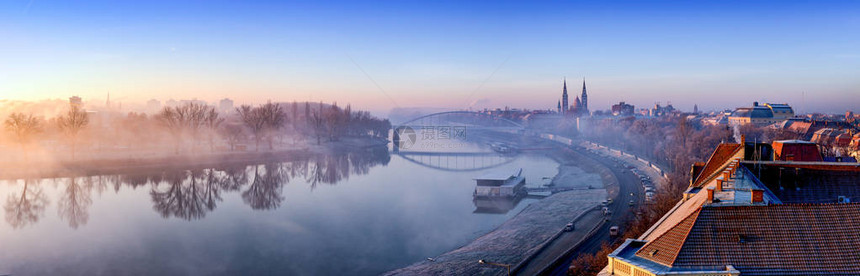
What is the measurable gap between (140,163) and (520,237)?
100ft

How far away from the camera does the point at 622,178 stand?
114 feet

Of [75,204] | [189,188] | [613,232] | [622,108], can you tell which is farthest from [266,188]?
[622,108]

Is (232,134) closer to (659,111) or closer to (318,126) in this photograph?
(318,126)

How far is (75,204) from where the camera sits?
25.9 m

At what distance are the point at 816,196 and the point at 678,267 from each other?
7.04 metres

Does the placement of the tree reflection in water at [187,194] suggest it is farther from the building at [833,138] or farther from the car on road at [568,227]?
the building at [833,138]

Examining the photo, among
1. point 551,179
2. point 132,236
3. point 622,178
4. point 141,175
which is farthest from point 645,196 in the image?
point 141,175

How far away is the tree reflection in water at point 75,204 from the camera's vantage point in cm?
2295

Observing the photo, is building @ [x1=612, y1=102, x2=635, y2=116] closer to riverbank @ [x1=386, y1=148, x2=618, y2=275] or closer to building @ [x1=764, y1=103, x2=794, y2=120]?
building @ [x1=764, y1=103, x2=794, y2=120]

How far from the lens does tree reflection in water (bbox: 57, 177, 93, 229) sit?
904 inches

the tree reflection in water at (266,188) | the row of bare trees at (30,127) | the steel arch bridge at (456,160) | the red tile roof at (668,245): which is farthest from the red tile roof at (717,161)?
the row of bare trees at (30,127)

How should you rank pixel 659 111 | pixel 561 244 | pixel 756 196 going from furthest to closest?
pixel 659 111, pixel 561 244, pixel 756 196

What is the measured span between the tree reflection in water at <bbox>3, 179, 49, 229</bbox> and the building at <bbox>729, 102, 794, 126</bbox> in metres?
66.3

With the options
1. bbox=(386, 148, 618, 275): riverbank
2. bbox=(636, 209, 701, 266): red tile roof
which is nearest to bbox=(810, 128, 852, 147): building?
bbox=(386, 148, 618, 275): riverbank
